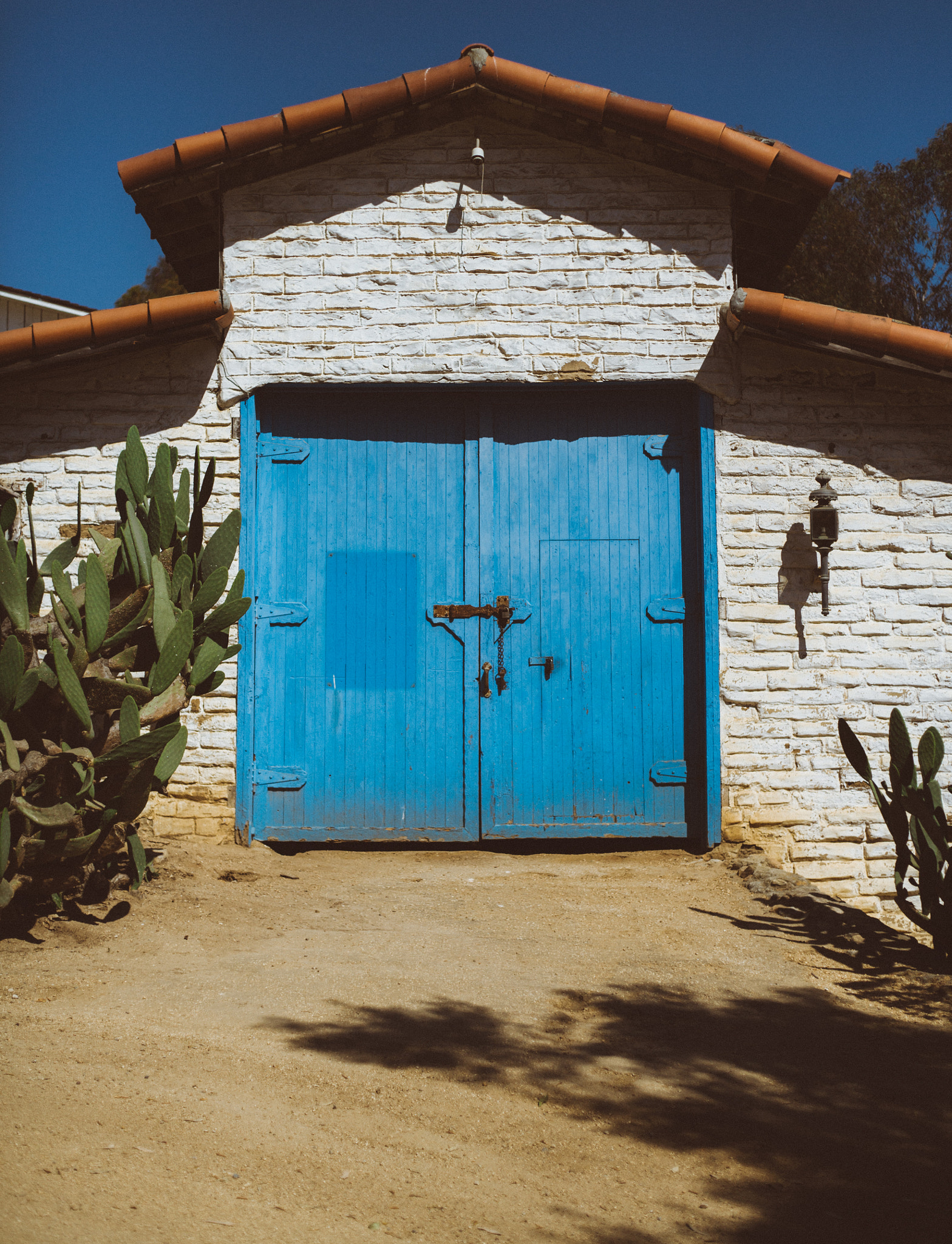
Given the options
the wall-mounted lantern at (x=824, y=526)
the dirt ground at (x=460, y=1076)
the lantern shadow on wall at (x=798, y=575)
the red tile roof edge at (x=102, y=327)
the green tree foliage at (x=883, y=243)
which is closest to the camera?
the dirt ground at (x=460, y=1076)

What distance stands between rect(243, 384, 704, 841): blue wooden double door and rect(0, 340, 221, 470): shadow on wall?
418mm

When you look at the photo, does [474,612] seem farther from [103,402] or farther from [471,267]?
[103,402]

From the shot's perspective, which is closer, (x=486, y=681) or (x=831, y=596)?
(x=831, y=596)

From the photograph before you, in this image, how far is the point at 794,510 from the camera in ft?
17.6

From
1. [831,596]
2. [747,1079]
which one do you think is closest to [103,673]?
[747,1079]

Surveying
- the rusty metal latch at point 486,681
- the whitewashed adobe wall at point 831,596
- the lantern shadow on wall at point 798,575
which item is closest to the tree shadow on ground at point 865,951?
the whitewashed adobe wall at point 831,596

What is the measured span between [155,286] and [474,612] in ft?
54.3

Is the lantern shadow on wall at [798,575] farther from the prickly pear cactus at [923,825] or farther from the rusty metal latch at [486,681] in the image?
the rusty metal latch at [486,681]

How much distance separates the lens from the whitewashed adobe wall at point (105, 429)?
533cm

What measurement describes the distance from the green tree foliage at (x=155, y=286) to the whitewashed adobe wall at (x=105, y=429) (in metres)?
13.4

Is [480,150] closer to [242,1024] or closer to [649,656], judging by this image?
[649,656]

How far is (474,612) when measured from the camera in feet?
17.9

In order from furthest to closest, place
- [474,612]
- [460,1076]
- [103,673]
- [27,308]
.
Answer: [27,308] < [474,612] < [103,673] < [460,1076]

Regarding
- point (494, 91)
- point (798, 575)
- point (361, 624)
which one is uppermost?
point (494, 91)
